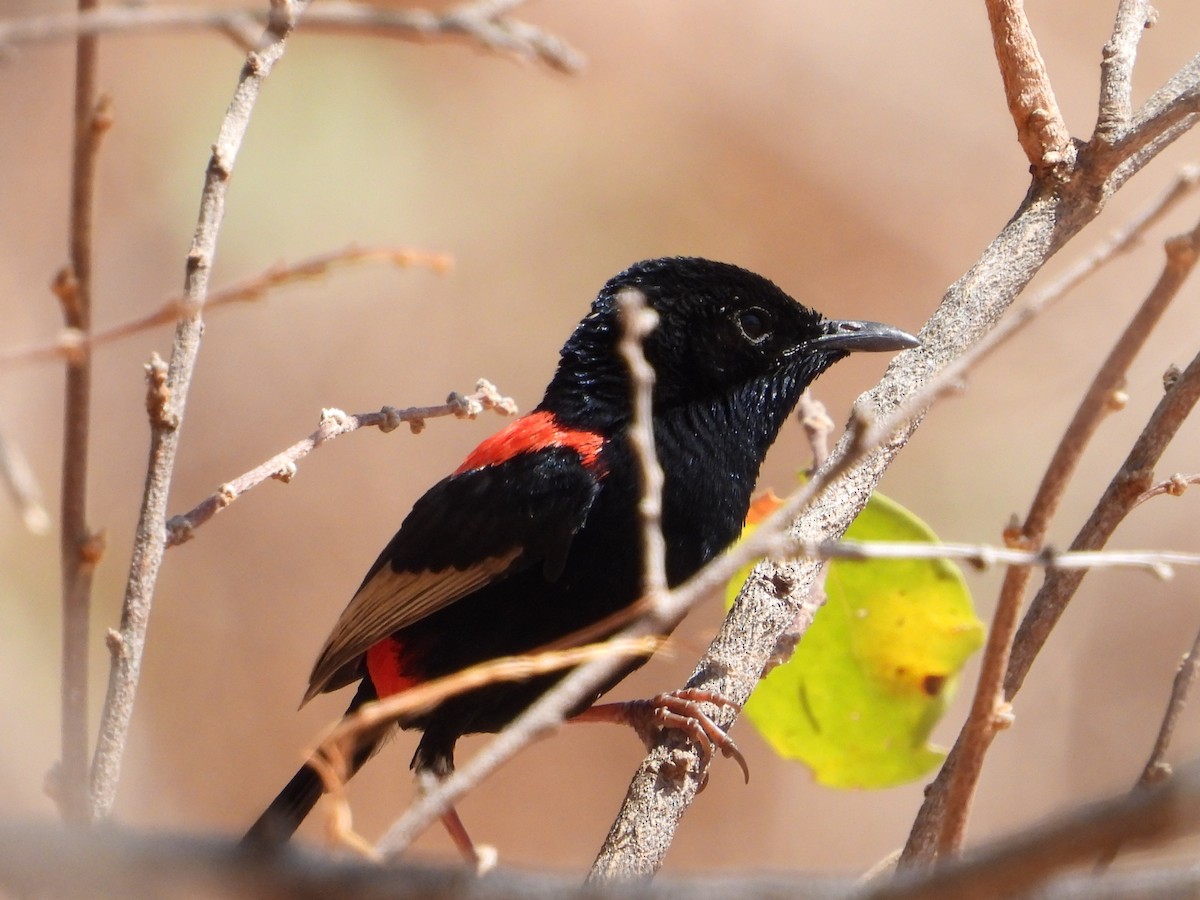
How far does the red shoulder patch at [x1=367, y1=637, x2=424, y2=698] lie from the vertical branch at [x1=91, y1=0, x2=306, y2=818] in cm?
157

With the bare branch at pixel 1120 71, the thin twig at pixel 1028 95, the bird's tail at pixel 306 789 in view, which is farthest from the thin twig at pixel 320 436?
the bare branch at pixel 1120 71

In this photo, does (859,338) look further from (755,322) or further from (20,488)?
(20,488)

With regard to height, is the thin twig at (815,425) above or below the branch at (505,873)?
above

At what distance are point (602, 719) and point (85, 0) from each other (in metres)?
2.19

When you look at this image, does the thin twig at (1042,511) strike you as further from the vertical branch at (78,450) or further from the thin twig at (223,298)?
the vertical branch at (78,450)

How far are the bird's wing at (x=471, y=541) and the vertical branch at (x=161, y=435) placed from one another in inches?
53.5

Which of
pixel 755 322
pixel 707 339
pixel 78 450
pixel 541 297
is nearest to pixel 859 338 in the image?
pixel 755 322

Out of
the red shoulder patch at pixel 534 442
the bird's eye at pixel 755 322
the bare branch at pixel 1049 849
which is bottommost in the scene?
the bare branch at pixel 1049 849

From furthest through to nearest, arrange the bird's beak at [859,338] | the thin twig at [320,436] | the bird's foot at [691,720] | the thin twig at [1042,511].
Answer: the bird's beak at [859,338] → the bird's foot at [691,720] → the thin twig at [320,436] → the thin twig at [1042,511]

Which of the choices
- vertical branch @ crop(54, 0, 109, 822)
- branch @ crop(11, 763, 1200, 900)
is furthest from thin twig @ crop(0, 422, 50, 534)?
branch @ crop(11, 763, 1200, 900)

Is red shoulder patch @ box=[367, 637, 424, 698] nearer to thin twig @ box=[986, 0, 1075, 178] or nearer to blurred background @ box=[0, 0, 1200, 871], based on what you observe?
thin twig @ box=[986, 0, 1075, 178]

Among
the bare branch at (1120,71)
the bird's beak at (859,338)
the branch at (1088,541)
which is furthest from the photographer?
the bird's beak at (859,338)

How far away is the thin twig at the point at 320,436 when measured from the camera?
6.27 ft

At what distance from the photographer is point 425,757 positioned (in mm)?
3268
